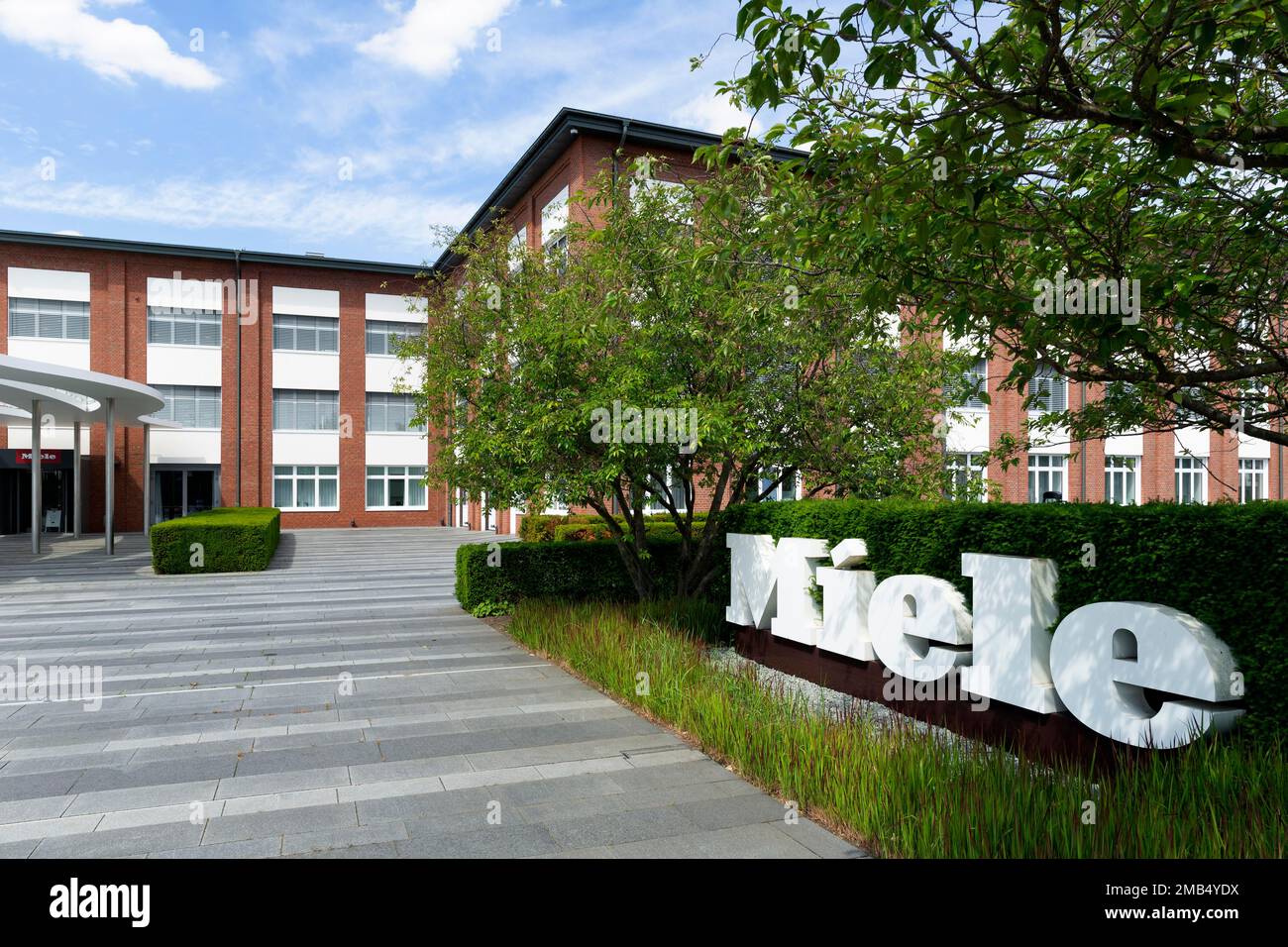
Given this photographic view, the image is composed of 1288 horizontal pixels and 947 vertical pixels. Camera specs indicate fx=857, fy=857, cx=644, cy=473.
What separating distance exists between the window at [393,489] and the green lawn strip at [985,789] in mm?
32425

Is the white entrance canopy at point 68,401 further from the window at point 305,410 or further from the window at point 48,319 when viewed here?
the window at point 305,410

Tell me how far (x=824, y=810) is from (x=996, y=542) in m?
2.79

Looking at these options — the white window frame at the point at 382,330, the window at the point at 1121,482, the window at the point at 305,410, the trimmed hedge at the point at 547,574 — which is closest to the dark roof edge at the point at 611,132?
the trimmed hedge at the point at 547,574

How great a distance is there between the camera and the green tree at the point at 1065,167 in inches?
167

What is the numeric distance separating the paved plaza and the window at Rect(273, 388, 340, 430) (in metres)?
24.4

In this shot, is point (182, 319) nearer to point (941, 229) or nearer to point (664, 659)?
point (664, 659)

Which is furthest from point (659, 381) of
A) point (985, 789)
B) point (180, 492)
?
point (180, 492)

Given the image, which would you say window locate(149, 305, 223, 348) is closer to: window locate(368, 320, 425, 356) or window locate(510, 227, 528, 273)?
window locate(368, 320, 425, 356)

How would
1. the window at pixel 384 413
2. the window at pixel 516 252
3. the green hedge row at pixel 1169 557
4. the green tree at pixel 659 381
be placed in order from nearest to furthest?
1. the green hedge row at pixel 1169 557
2. the green tree at pixel 659 381
3. the window at pixel 516 252
4. the window at pixel 384 413

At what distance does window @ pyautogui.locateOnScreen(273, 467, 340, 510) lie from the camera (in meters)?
35.7

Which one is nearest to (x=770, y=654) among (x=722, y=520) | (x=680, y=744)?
(x=722, y=520)

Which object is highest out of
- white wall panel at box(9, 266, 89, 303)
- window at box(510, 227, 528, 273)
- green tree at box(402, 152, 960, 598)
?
white wall panel at box(9, 266, 89, 303)

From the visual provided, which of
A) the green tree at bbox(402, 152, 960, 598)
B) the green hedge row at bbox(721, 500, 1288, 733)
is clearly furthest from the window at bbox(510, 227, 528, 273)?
the green hedge row at bbox(721, 500, 1288, 733)

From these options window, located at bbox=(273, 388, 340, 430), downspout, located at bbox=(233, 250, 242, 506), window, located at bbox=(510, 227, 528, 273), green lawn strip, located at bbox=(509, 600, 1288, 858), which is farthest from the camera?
window, located at bbox=(273, 388, 340, 430)
